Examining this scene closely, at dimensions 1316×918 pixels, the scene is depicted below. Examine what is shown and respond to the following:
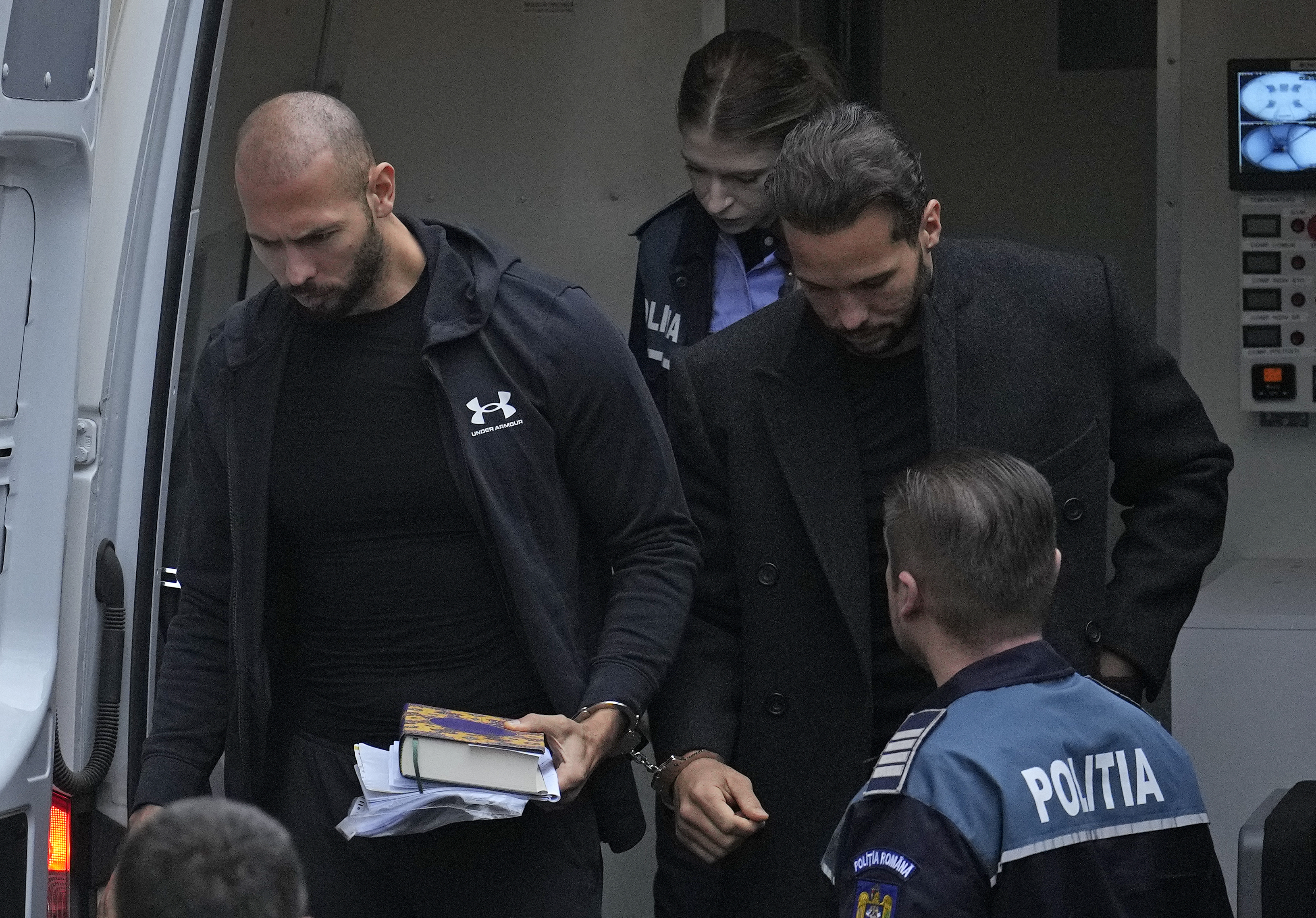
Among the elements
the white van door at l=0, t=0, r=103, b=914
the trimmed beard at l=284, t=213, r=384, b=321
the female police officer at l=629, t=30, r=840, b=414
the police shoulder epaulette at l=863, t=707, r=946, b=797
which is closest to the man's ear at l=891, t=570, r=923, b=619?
the police shoulder epaulette at l=863, t=707, r=946, b=797

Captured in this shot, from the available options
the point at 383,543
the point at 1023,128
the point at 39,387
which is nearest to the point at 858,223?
the point at 383,543

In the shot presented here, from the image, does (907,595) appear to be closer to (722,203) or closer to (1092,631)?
(1092,631)

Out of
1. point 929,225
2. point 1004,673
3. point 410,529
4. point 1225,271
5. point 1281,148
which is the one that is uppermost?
point 1281,148

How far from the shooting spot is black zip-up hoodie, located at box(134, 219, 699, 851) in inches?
83.6

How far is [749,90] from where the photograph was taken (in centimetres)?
279

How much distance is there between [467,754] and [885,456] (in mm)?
702

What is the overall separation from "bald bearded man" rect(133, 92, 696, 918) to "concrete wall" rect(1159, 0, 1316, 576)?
184cm

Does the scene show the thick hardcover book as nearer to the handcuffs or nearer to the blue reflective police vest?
the handcuffs

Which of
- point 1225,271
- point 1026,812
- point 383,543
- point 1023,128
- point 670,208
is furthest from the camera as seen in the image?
point 1023,128

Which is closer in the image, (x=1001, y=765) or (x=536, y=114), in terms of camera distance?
(x=1001, y=765)

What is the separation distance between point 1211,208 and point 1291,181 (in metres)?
0.16

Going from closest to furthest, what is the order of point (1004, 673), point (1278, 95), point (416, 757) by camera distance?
point (1004, 673) → point (416, 757) → point (1278, 95)

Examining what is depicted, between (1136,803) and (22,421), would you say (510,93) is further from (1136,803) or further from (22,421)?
(1136,803)

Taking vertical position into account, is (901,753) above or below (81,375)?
below
